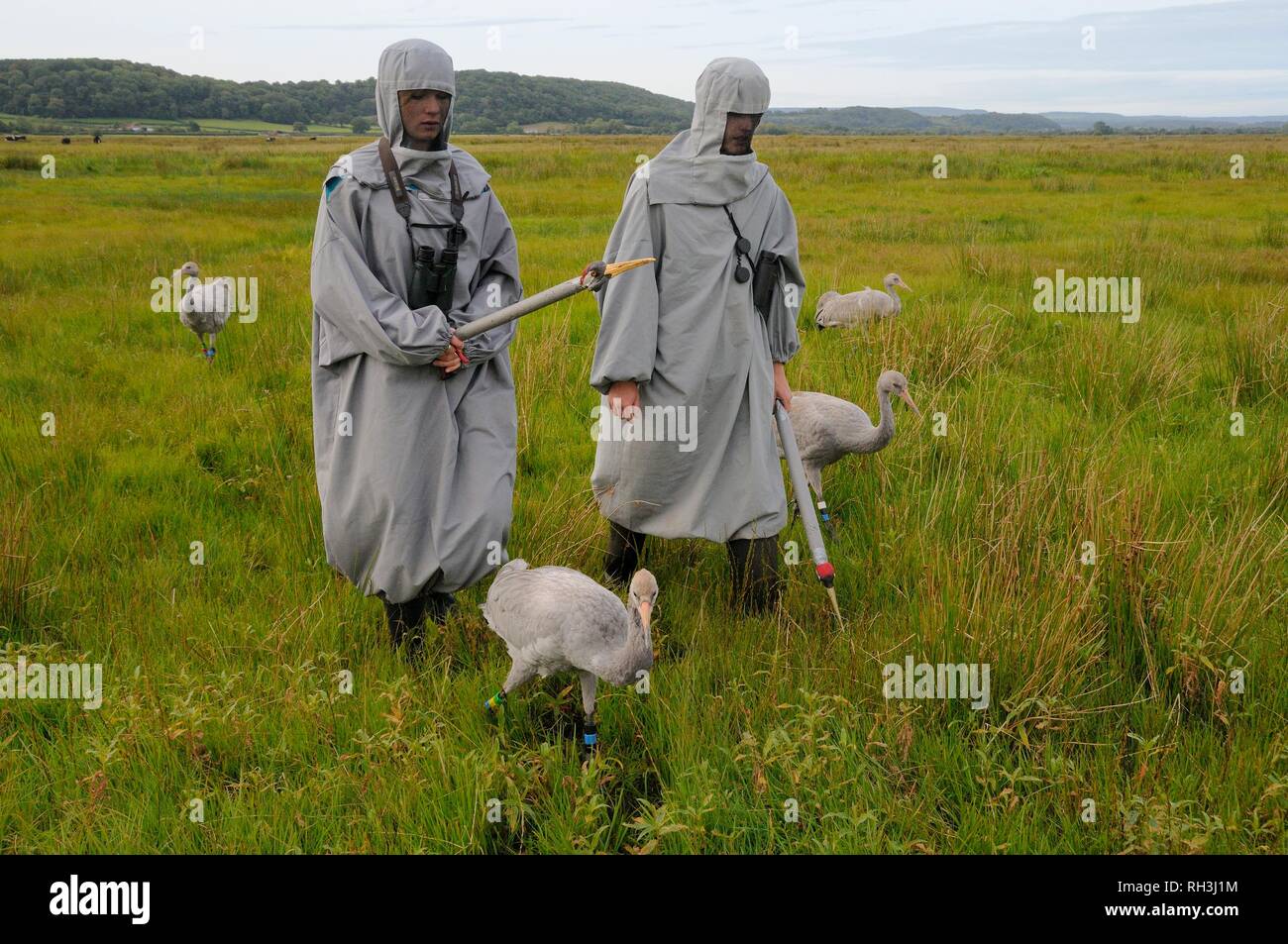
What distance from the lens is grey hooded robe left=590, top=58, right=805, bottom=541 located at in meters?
4.34

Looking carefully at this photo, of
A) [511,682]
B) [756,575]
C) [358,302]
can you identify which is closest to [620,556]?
[756,575]

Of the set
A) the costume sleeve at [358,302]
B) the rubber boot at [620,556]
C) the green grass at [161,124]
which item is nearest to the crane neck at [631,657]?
the costume sleeve at [358,302]

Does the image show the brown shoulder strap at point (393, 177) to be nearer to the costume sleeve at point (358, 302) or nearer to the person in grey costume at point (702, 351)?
the costume sleeve at point (358, 302)

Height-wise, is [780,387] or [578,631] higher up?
[780,387]

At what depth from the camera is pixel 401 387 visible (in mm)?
3990

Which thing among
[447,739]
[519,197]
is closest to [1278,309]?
[447,739]

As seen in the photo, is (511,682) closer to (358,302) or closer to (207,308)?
(358,302)

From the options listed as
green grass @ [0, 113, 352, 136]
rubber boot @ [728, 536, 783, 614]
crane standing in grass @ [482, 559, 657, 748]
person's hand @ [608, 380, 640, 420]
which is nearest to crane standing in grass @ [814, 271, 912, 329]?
rubber boot @ [728, 536, 783, 614]

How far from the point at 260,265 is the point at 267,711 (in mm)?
10974

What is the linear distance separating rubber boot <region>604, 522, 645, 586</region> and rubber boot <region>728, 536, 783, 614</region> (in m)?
0.60

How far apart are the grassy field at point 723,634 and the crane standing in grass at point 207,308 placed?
36 centimetres

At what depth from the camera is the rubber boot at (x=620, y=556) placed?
4.89 metres

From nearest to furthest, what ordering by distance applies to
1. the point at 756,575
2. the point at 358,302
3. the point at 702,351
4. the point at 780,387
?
the point at 358,302 < the point at 702,351 < the point at 756,575 < the point at 780,387

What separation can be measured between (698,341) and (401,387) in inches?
53.0
